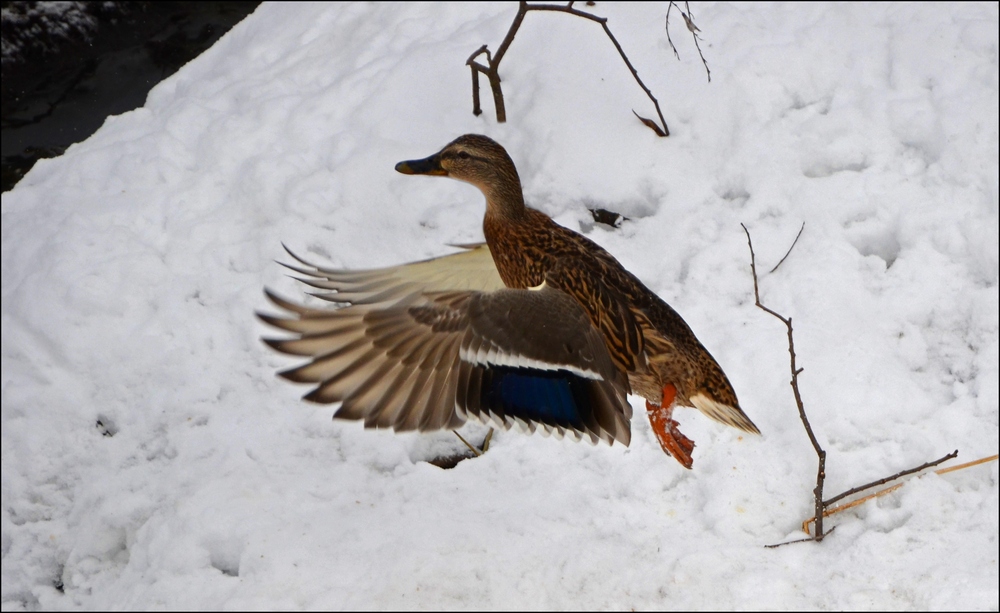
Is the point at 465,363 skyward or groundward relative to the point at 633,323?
skyward

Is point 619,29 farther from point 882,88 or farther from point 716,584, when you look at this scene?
point 716,584

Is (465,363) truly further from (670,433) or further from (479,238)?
(479,238)

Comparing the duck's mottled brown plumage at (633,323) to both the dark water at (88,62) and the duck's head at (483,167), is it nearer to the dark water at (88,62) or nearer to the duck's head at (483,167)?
the duck's head at (483,167)

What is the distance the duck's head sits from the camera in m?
3.11

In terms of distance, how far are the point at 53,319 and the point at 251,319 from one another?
0.73m

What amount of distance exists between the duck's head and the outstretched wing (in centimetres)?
60

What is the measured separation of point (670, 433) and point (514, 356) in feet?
2.14

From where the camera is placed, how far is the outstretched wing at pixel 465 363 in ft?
8.07

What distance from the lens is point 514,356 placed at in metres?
2.50

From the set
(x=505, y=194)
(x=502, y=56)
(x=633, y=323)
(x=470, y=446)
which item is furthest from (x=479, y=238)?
(x=633, y=323)

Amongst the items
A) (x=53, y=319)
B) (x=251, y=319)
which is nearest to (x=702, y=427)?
(x=251, y=319)

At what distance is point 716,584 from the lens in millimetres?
2615

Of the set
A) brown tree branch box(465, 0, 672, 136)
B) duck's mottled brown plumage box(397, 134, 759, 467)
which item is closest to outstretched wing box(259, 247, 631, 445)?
duck's mottled brown plumage box(397, 134, 759, 467)

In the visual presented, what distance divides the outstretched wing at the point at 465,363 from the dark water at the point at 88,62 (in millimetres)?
2857
